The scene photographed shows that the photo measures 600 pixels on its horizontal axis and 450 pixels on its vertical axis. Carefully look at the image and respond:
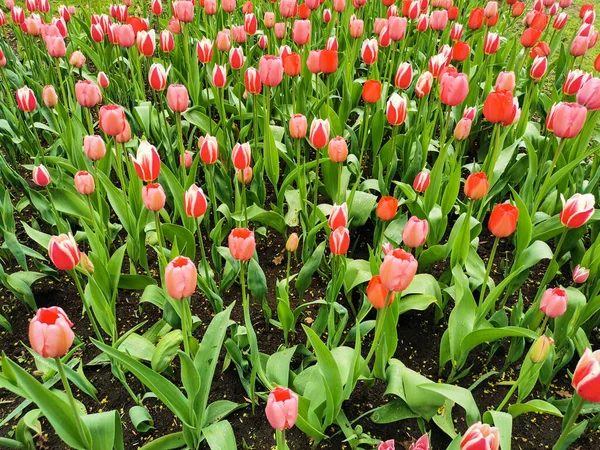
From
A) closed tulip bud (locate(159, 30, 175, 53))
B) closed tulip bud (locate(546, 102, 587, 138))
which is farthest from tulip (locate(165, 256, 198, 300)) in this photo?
closed tulip bud (locate(159, 30, 175, 53))

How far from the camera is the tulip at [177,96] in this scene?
2.45 metres

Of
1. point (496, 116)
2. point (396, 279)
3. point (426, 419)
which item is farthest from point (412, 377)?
point (496, 116)

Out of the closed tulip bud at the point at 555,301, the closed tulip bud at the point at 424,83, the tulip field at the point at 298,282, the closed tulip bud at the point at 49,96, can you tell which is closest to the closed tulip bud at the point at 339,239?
the tulip field at the point at 298,282

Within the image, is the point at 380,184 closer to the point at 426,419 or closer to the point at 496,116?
the point at 496,116

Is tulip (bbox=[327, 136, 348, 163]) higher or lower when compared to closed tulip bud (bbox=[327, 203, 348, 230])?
higher

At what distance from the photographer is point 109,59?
432 centimetres

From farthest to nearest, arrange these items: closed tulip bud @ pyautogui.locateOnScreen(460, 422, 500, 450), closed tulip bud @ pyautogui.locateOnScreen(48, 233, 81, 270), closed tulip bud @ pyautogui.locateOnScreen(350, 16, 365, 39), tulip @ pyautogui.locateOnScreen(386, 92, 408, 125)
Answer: closed tulip bud @ pyautogui.locateOnScreen(350, 16, 365, 39) → tulip @ pyautogui.locateOnScreen(386, 92, 408, 125) → closed tulip bud @ pyautogui.locateOnScreen(48, 233, 81, 270) → closed tulip bud @ pyautogui.locateOnScreen(460, 422, 500, 450)

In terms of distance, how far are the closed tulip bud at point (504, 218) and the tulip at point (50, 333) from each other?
4.56 ft

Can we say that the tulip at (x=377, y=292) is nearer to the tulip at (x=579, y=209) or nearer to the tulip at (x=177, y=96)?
the tulip at (x=579, y=209)

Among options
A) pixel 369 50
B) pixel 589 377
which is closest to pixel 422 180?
pixel 369 50

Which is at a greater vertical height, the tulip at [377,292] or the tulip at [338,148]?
the tulip at [338,148]

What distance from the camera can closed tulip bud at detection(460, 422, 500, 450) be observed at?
1.28m

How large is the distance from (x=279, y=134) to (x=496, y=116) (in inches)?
60.7

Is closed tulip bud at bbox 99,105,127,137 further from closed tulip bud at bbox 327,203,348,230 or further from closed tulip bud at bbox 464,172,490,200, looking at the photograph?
closed tulip bud at bbox 464,172,490,200
